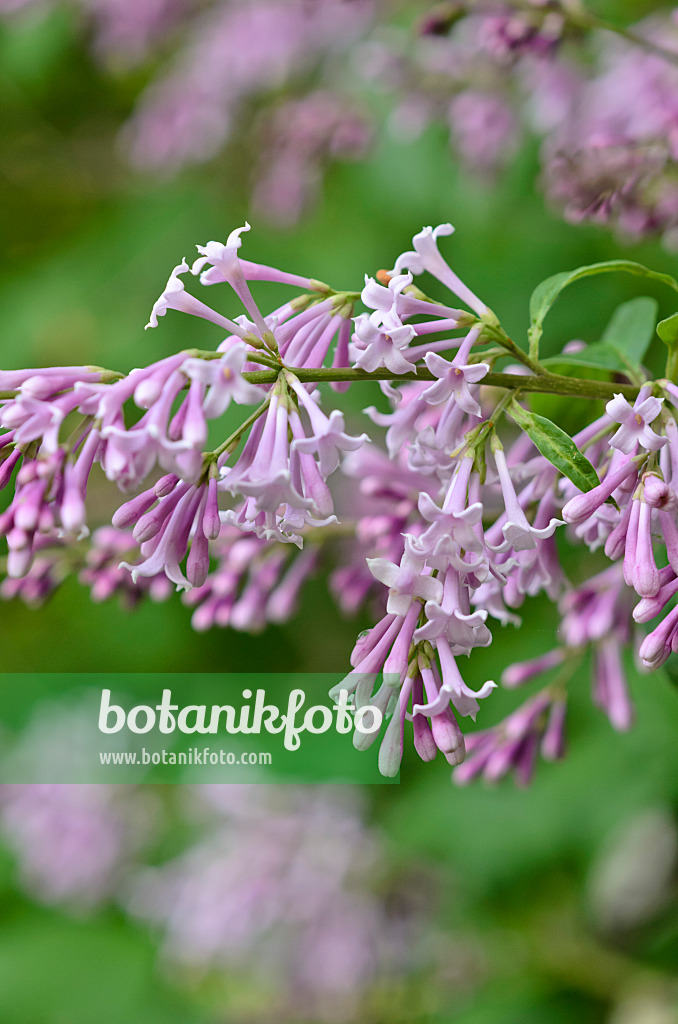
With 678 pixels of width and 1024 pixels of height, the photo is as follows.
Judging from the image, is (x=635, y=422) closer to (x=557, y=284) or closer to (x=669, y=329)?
(x=669, y=329)

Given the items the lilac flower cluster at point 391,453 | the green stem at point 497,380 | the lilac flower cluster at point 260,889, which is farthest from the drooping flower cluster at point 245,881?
the green stem at point 497,380

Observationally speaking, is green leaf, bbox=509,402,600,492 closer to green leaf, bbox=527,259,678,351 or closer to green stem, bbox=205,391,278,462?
green leaf, bbox=527,259,678,351

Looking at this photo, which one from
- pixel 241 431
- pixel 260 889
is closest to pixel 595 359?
pixel 241 431

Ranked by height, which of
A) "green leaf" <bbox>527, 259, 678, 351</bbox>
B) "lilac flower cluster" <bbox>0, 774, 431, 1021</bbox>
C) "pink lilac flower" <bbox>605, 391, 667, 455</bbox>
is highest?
"green leaf" <bbox>527, 259, 678, 351</bbox>

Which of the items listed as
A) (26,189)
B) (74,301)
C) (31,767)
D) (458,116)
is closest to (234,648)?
(31,767)

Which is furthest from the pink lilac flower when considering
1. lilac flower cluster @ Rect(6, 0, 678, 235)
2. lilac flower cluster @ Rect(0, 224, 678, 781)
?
lilac flower cluster @ Rect(6, 0, 678, 235)

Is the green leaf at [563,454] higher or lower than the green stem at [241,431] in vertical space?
lower

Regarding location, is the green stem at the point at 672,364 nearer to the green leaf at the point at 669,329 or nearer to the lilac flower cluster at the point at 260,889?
the green leaf at the point at 669,329
